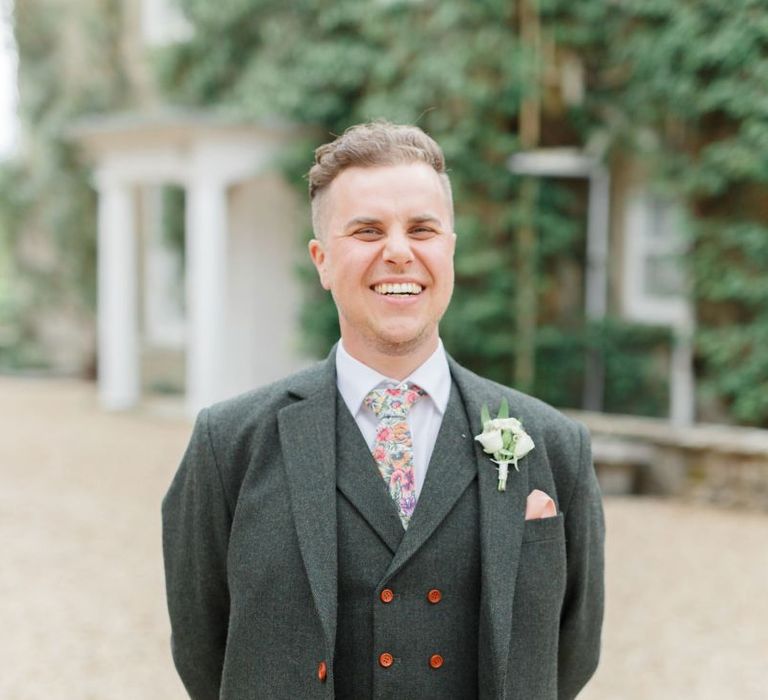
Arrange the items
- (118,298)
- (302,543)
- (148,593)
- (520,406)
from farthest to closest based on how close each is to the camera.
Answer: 1. (118,298)
2. (148,593)
3. (520,406)
4. (302,543)

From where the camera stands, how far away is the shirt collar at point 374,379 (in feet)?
7.23

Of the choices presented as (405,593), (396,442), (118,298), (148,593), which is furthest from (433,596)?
(118,298)

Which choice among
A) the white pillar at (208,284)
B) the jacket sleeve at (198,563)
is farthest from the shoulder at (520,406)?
the white pillar at (208,284)

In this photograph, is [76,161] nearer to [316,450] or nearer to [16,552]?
[16,552]

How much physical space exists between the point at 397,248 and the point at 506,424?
1.29 ft

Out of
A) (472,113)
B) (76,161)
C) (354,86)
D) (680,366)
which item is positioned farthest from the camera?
(76,161)

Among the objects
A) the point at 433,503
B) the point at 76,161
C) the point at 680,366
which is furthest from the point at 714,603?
the point at 76,161

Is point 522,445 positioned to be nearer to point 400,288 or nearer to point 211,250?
point 400,288

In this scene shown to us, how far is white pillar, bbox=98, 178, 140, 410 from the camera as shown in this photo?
13.7 m

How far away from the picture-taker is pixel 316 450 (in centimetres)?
215

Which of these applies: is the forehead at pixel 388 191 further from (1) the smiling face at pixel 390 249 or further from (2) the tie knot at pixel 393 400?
(2) the tie knot at pixel 393 400

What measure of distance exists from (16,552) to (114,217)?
6.86m

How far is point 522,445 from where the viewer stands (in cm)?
214

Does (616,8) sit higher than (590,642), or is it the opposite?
(616,8)
